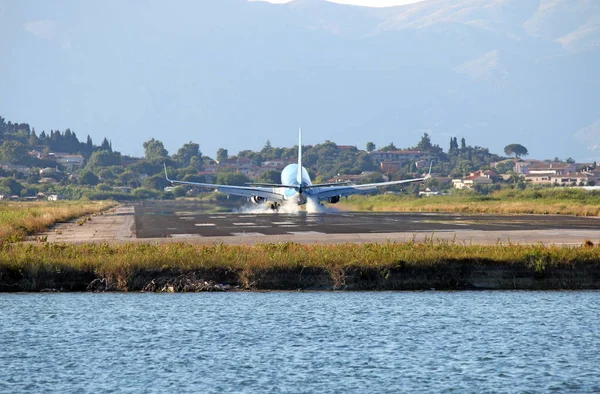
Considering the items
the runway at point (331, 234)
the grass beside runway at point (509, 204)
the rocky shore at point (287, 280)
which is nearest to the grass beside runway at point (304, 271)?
the rocky shore at point (287, 280)

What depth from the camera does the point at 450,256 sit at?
3581cm

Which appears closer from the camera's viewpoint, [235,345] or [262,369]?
[262,369]

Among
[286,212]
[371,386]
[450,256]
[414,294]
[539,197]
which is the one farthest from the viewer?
[539,197]

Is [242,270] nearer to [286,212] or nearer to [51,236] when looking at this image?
[51,236]

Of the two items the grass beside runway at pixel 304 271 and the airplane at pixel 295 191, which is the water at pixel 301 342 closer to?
the grass beside runway at pixel 304 271

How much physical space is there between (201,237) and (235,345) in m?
32.4

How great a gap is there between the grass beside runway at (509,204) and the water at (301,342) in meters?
65.0

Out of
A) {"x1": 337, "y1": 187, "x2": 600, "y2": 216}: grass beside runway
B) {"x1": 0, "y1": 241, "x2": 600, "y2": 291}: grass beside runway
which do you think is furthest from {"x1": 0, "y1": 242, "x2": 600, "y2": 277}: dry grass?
{"x1": 337, "y1": 187, "x2": 600, "y2": 216}: grass beside runway

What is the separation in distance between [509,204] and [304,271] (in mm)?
79443

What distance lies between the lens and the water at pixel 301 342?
2181 centimetres

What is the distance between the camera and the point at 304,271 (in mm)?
34406

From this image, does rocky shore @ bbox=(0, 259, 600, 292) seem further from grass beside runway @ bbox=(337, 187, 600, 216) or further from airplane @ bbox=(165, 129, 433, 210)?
airplane @ bbox=(165, 129, 433, 210)

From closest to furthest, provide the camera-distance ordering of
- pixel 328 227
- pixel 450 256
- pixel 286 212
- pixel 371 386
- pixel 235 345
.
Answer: pixel 371 386, pixel 235 345, pixel 450 256, pixel 328 227, pixel 286 212

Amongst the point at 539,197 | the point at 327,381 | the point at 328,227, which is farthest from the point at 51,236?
the point at 539,197
